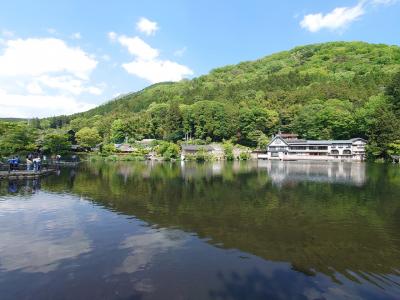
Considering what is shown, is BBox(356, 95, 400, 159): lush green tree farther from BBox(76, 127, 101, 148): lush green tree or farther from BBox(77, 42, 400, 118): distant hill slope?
BBox(76, 127, 101, 148): lush green tree

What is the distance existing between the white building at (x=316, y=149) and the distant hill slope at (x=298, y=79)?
60.8ft

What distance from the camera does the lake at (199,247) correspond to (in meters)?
8.41

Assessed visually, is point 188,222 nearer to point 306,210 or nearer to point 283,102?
point 306,210

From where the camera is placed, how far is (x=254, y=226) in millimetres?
14414

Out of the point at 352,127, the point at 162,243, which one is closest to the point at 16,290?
the point at 162,243

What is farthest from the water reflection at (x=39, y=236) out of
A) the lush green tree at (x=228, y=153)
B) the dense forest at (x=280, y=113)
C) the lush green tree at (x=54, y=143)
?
the lush green tree at (x=228, y=153)

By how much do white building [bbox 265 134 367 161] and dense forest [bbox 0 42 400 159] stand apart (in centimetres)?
326

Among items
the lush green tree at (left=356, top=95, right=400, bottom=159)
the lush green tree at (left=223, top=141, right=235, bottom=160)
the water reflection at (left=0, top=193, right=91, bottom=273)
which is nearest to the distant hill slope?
the lush green tree at (left=356, top=95, right=400, bottom=159)

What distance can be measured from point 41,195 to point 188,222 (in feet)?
40.1

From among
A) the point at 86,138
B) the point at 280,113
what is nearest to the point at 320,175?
the point at 280,113

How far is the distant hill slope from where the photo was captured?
97125 mm

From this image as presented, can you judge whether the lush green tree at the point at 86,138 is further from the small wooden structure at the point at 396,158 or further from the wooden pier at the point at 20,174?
the small wooden structure at the point at 396,158

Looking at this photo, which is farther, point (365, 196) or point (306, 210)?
point (365, 196)

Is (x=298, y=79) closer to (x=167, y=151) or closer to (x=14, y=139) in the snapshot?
(x=167, y=151)
